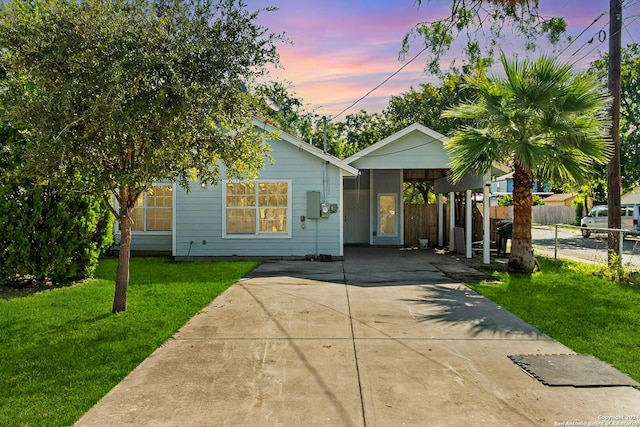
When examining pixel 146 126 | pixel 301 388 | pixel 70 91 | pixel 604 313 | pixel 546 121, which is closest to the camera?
pixel 301 388

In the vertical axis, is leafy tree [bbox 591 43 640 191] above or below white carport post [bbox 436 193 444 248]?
above

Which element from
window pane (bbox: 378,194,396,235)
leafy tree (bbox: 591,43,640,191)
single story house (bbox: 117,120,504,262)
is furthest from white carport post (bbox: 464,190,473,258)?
leafy tree (bbox: 591,43,640,191)

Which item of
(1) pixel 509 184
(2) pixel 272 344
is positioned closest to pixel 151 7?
(2) pixel 272 344

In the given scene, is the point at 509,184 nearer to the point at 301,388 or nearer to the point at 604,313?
the point at 604,313

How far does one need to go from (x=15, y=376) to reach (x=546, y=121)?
10498mm

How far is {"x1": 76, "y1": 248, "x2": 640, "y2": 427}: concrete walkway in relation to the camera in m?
3.76

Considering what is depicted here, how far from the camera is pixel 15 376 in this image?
454cm

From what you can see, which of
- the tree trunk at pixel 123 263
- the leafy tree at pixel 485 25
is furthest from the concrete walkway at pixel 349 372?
the leafy tree at pixel 485 25

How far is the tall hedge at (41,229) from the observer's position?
8.62m

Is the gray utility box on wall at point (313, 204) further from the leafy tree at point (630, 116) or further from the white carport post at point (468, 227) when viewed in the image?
the leafy tree at point (630, 116)

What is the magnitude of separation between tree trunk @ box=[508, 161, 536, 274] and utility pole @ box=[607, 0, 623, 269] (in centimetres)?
182

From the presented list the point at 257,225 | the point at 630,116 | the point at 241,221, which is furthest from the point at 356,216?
the point at 630,116

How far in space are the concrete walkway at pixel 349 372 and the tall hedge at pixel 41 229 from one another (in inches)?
140

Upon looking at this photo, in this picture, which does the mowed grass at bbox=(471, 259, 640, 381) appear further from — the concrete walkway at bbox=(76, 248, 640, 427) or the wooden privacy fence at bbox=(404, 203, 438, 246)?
the wooden privacy fence at bbox=(404, 203, 438, 246)
